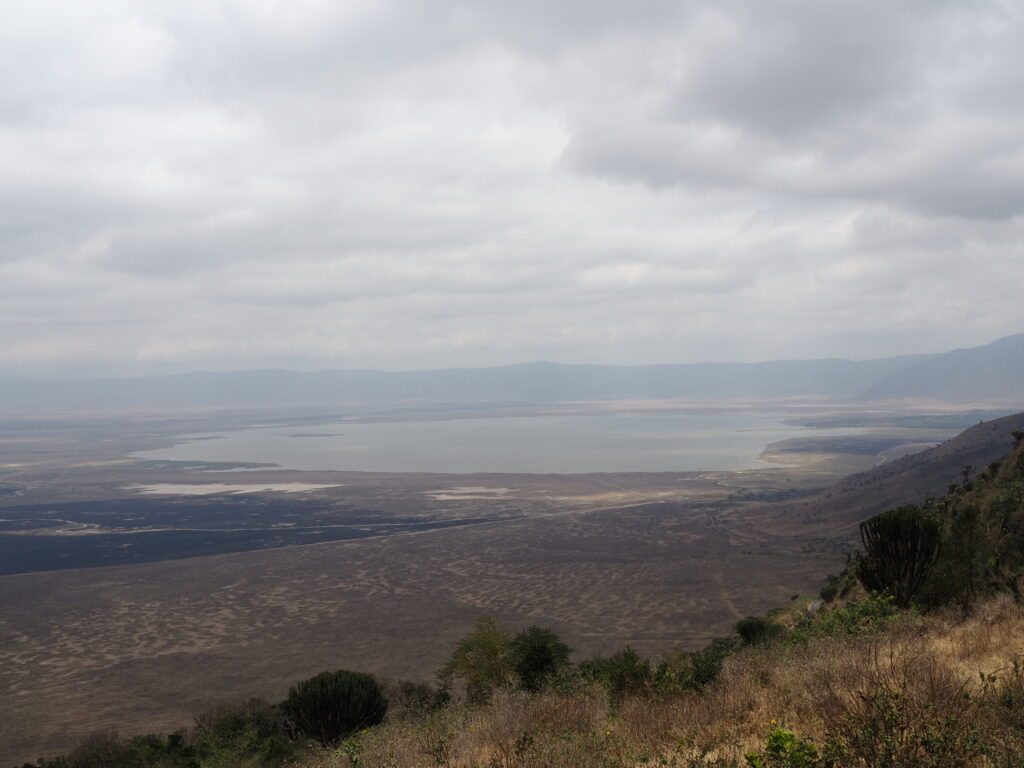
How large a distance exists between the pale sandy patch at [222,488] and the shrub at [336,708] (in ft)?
274

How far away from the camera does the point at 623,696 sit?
1136 cm

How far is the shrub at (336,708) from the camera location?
18641 mm

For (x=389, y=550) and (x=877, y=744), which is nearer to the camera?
(x=877, y=744)

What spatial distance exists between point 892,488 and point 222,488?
3524 inches

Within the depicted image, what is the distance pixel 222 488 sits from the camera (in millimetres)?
102875

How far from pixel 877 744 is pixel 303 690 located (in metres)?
17.9

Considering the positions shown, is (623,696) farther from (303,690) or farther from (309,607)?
(309,607)

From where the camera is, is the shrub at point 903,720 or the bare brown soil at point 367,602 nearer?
the shrub at point 903,720

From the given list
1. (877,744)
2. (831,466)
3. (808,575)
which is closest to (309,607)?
(808,575)

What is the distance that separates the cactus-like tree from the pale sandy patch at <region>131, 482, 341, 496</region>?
92.8 metres

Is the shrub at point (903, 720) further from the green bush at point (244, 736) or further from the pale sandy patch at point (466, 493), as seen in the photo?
the pale sandy patch at point (466, 493)

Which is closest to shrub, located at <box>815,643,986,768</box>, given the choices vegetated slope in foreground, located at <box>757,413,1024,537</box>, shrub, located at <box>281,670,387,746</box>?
shrub, located at <box>281,670,387,746</box>

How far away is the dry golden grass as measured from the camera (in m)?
5.38

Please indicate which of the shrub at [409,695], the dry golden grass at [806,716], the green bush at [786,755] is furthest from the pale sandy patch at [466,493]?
the green bush at [786,755]
